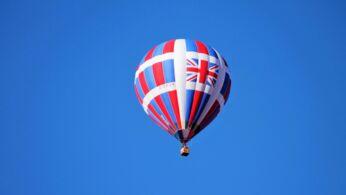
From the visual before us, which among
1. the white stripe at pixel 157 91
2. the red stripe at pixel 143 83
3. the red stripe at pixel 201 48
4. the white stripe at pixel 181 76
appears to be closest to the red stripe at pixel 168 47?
the white stripe at pixel 181 76

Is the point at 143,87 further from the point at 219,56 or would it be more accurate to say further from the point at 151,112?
the point at 219,56

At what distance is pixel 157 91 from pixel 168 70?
0.84 m

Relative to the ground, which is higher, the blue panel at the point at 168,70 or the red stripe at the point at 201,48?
the red stripe at the point at 201,48

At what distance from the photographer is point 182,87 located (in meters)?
31.2

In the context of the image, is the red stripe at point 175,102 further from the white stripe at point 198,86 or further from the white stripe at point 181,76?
the white stripe at point 198,86

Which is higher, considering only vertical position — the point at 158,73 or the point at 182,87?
the point at 158,73

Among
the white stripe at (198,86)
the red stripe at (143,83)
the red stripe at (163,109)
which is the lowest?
the red stripe at (163,109)

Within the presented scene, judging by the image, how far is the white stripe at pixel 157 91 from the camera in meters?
31.2

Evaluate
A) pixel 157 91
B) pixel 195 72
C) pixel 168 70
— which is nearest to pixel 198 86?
pixel 195 72

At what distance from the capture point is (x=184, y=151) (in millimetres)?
31141

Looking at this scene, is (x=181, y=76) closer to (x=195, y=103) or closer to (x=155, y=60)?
(x=195, y=103)

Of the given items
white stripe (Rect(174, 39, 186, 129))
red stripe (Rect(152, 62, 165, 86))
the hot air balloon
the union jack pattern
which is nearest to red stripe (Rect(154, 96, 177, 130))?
the hot air balloon

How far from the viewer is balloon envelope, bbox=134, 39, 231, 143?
3108 cm

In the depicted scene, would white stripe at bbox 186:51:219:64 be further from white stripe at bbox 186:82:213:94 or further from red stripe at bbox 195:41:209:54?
white stripe at bbox 186:82:213:94
